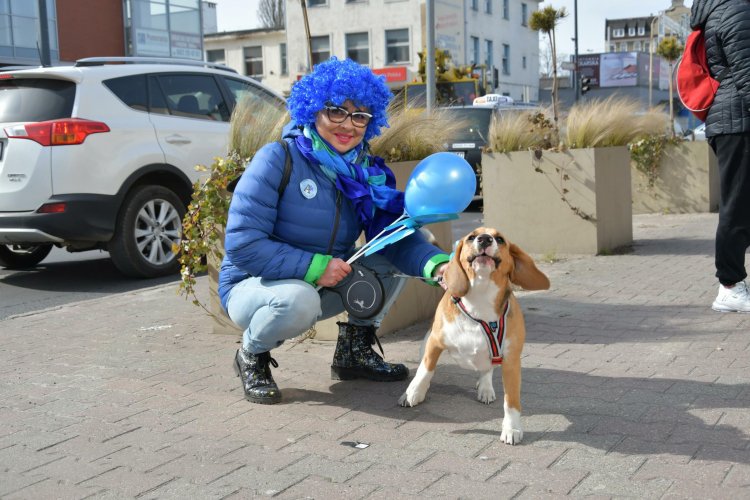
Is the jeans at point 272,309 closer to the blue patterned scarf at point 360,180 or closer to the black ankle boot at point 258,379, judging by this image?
the black ankle boot at point 258,379

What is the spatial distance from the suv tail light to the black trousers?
5.02 metres

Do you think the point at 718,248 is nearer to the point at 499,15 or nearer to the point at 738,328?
→ the point at 738,328

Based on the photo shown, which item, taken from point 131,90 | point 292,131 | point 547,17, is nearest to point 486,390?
point 292,131

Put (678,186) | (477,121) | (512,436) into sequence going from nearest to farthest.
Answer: (512,436)
(678,186)
(477,121)

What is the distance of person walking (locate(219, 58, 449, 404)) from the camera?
3834 millimetres

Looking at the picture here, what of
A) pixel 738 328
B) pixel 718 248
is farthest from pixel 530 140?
pixel 738 328

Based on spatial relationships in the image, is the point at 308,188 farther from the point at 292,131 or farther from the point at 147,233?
the point at 147,233

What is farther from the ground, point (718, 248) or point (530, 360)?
point (718, 248)

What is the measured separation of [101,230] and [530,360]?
422cm

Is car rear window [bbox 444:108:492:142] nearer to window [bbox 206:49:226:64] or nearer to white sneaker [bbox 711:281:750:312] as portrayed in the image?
white sneaker [bbox 711:281:750:312]

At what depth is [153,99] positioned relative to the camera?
316 inches

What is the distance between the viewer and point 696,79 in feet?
18.7

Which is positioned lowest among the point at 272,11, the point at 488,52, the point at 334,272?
the point at 334,272

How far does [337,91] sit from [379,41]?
42.1 meters
